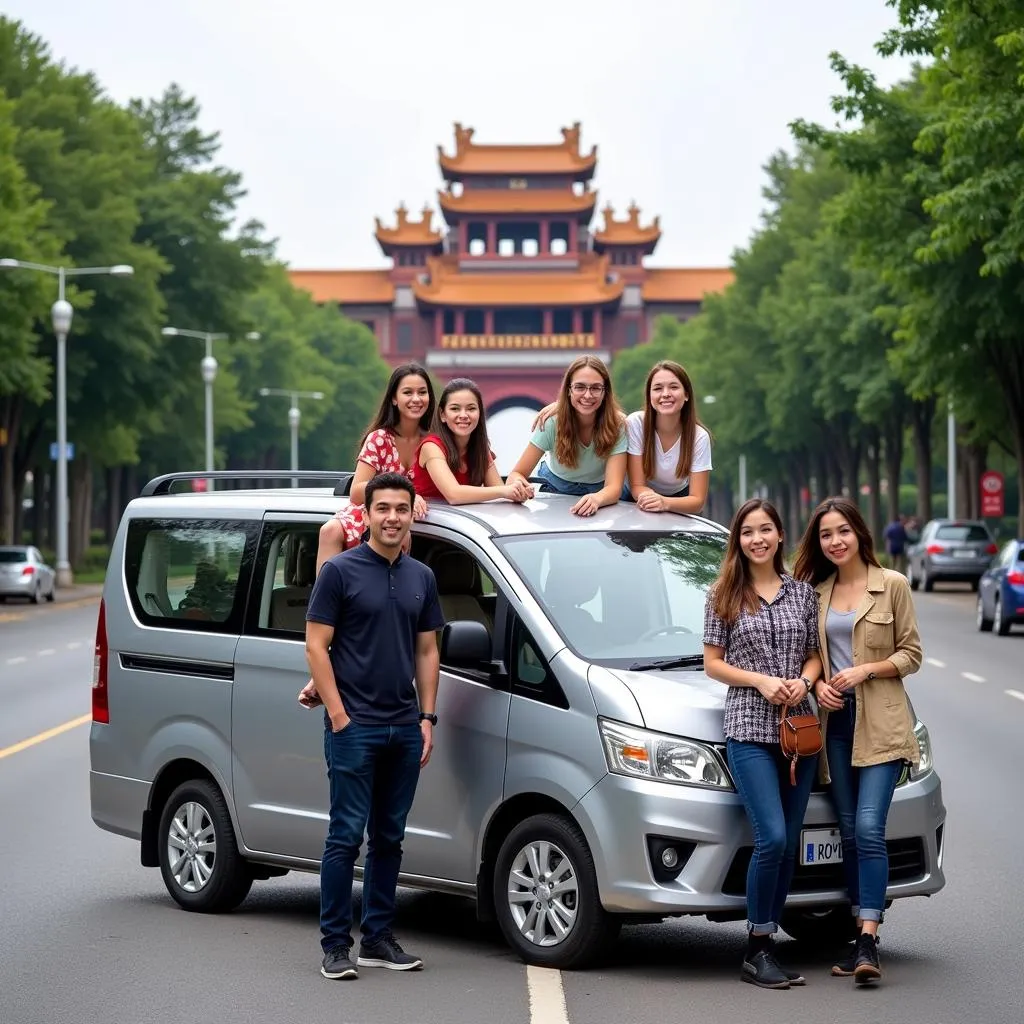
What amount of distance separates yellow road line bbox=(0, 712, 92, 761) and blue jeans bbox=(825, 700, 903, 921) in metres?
9.12

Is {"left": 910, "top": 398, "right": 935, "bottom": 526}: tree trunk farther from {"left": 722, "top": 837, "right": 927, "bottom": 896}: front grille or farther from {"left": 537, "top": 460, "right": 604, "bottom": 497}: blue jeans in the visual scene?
{"left": 722, "top": 837, "right": 927, "bottom": 896}: front grille

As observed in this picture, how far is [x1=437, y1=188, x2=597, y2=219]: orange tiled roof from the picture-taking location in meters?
138

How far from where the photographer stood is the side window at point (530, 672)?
301 inches

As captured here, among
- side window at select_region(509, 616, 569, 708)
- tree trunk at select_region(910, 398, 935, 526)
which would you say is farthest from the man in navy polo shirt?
tree trunk at select_region(910, 398, 935, 526)

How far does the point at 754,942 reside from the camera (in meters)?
7.35

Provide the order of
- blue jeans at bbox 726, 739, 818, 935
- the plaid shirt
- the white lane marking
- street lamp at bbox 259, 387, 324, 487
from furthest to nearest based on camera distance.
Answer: street lamp at bbox 259, 387, 324, 487, the plaid shirt, blue jeans at bbox 726, 739, 818, 935, the white lane marking

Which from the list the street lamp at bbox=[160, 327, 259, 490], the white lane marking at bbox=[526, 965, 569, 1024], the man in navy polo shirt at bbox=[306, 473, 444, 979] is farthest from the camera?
the street lamp at bbox=[160, 327, 259, 490]

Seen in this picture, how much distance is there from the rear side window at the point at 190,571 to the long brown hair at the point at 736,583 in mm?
2276

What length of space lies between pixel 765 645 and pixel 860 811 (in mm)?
624

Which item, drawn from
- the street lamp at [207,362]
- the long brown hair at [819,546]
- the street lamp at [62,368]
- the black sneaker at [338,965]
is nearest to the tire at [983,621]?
the street lamp at [62,368]

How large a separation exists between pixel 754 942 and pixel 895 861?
660 millimetres

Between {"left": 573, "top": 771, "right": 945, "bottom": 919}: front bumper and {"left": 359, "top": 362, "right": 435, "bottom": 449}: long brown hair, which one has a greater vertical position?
{"left": 359, "top": 362, "right": 435, "bottom": 449}: long brown hair

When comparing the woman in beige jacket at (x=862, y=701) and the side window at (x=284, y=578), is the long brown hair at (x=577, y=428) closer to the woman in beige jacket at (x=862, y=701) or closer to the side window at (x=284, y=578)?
the side window at (x=284, y=578)

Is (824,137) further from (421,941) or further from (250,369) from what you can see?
(250,369)
